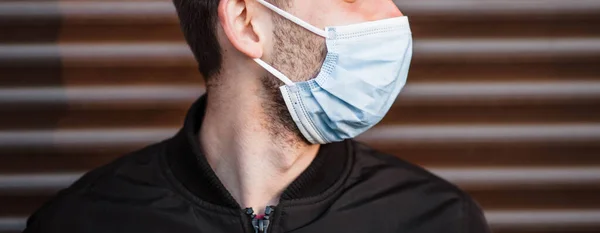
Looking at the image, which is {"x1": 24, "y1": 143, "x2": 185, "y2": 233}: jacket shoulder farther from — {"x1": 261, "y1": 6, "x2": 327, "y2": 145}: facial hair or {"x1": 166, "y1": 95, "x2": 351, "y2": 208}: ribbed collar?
{"x1": 261, "y1": 6, "x2": 327, "y2": 145}: facial hair

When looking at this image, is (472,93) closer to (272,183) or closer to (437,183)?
(437,183)

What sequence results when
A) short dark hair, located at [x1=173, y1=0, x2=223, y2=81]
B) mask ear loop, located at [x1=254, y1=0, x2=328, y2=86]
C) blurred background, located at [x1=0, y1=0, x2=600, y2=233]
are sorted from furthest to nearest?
blurred background, located at [x1=0, y1=0, x2=600, y2=233]
short dark hair, located at [x1=173, y1=0, x2=223, y2=81]
mask ear loop, located at [x1=254, y1=0, x2=328, y2=86]

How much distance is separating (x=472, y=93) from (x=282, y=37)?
1.16 m

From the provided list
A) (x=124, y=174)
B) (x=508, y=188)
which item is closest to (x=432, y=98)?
(x=508, y=188)

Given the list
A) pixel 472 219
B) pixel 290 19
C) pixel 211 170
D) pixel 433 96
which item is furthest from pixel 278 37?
pixel 433 96

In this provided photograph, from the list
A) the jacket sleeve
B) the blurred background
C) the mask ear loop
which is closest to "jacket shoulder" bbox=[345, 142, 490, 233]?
the jacket sleeve

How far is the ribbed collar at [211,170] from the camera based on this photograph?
268 centimetres

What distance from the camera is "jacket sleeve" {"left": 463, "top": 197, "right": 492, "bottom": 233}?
9.14 feet

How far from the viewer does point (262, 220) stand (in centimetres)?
263

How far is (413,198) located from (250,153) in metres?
0.54

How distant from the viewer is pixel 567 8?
3.44 m

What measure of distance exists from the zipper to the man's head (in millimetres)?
238

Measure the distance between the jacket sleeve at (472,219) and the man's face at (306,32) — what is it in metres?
0.66

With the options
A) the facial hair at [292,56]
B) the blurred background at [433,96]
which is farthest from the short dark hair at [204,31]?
the blurred background at [433,96]
